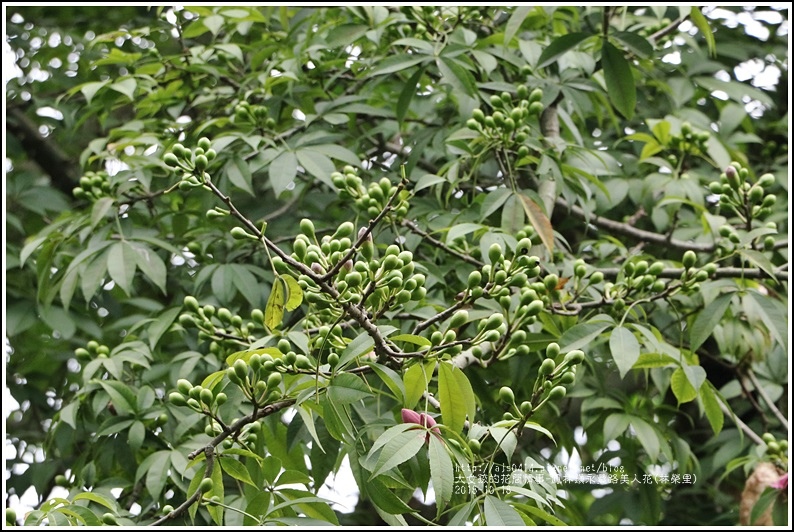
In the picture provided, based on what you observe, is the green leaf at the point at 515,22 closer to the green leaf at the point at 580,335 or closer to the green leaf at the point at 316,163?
the green leaf at the point at 316,163

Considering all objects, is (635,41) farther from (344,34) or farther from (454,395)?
(454,395)

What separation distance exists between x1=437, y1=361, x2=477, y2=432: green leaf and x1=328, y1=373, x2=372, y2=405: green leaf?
0.34ft

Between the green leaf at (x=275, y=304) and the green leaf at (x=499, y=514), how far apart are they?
0.41m

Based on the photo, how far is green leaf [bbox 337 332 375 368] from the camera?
116 centimetres

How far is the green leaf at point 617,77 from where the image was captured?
70.6 inches

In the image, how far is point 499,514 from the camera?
3.72 feet

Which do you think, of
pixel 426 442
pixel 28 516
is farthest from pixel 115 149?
pixel 426 442

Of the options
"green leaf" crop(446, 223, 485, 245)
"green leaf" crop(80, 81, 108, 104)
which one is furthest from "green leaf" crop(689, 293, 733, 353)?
"green leaf" crop(80, 81, 108, 104)

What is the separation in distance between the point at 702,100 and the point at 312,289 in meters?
2.24

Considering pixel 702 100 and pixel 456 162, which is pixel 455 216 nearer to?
pixel 456 162

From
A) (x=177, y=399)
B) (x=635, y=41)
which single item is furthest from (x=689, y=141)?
(x=177, y=399)

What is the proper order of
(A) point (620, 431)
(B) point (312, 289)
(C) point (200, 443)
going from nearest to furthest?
(B) point (312, 289) → (C) point (200, 443) → (A) point (620, 431)

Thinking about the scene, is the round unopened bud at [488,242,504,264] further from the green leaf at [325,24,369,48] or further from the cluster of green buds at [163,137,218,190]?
the green leaf at [325,24,369,48]

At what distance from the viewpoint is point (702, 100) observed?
117 inches
